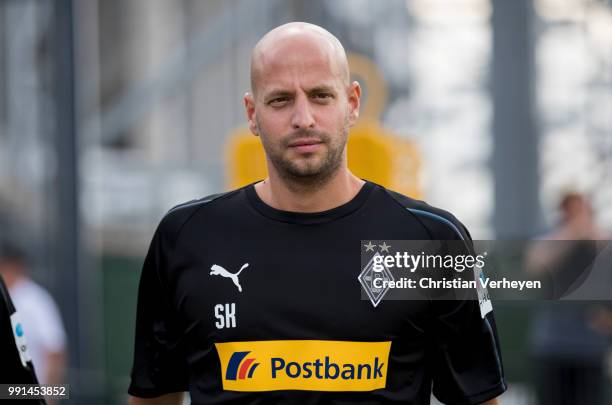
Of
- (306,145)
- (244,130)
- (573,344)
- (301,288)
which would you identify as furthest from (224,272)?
(244,130)

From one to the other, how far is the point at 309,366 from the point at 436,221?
1.78 feet

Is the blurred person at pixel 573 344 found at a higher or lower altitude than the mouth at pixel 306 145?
lower

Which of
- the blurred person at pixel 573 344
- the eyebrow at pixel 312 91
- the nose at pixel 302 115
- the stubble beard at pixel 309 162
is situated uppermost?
the eyebrow at pixel 312 91

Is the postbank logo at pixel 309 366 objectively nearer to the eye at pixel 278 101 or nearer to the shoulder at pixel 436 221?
the shoulder at pixel 436 221

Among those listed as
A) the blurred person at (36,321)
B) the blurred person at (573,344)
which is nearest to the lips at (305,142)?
the blurred person at (36,321)

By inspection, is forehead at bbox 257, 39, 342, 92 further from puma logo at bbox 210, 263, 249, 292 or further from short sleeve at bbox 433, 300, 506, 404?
short sleeve at bbox 433, 300, 506, 404

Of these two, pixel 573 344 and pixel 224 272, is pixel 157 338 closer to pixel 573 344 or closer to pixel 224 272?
pixel 224 272

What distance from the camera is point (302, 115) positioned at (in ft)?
10.6

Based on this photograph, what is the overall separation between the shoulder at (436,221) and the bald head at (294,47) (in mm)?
406

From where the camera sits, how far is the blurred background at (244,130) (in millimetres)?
9391

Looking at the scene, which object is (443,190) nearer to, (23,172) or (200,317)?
(23,172)

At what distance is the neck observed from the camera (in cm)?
341

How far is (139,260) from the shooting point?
11516 mm

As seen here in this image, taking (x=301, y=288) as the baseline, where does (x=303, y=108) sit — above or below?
above
